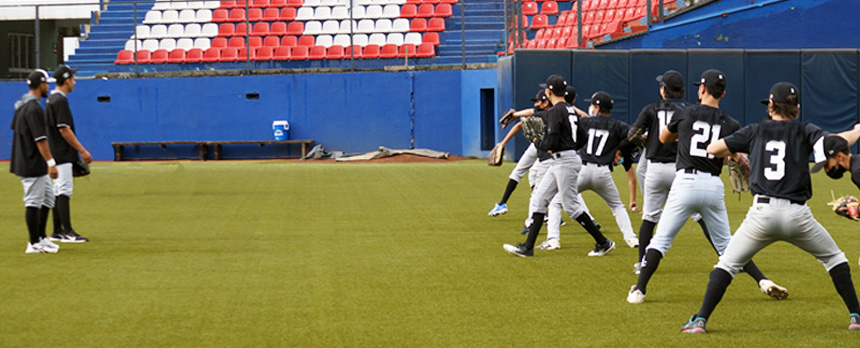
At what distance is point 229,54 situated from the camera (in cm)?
2919

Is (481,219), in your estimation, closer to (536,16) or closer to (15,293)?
(15,293)

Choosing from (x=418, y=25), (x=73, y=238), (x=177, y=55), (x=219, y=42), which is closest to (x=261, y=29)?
(x=219, y=42)

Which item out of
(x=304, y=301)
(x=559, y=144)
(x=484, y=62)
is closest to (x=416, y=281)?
(x=304, y=301)

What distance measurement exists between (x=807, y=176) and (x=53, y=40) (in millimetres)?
34817

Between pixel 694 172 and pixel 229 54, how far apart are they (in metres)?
24.6

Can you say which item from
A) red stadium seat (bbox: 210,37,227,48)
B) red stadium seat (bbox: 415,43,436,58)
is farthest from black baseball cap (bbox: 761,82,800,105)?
red stadium seat (bbox: 210,37,227,48)

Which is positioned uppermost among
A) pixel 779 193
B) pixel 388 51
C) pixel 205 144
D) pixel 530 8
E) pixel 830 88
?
pixel 530 8

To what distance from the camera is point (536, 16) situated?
98.8ft

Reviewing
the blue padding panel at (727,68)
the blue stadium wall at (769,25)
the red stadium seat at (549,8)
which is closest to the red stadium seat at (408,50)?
the red stadium seat at (549,8)

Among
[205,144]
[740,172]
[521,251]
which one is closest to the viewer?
[740,172]

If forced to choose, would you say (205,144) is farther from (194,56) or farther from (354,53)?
(354,53)

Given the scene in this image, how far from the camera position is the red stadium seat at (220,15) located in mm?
30919

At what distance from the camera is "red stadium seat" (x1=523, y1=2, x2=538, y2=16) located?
30516mm

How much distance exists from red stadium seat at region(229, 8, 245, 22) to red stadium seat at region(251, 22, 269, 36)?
599mm
